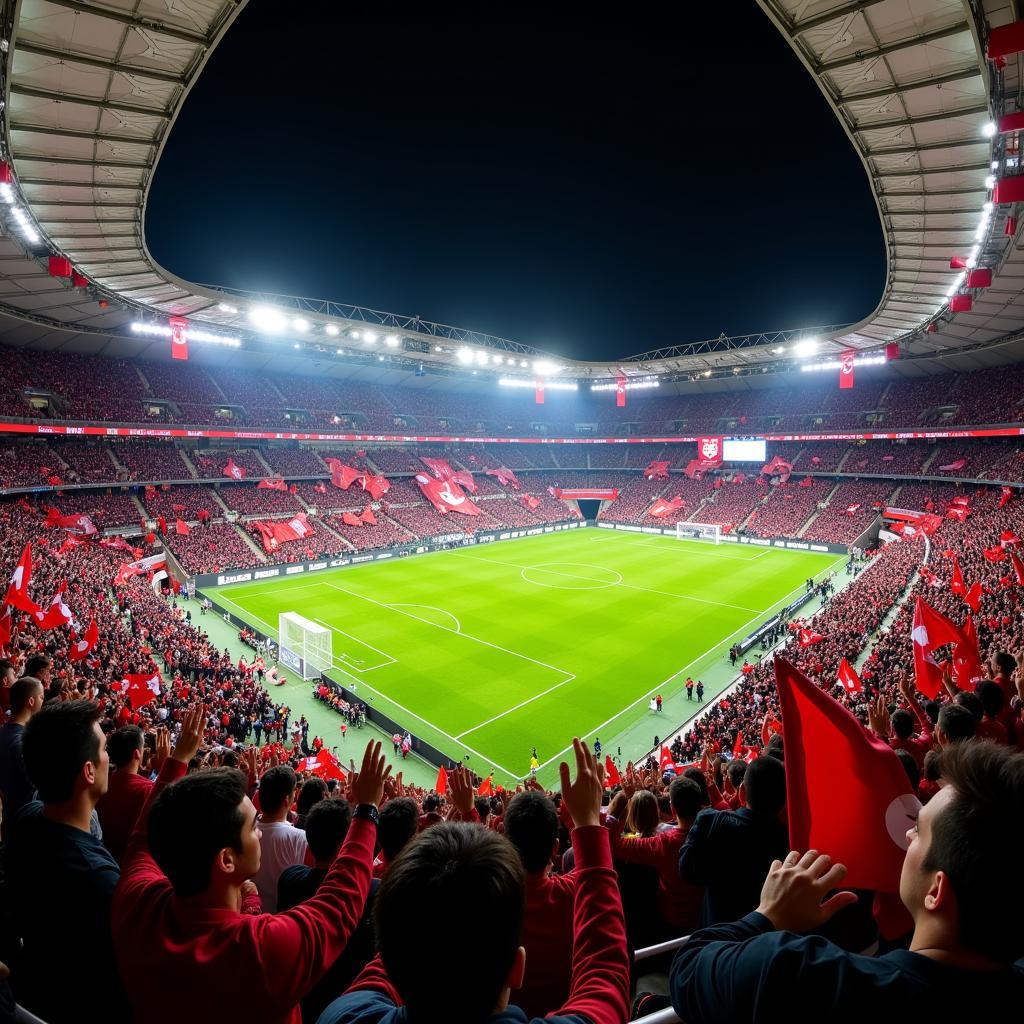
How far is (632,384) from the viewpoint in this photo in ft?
223

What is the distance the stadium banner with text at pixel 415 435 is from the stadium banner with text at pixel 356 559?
1286 cm

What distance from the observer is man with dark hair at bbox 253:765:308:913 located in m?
4.50

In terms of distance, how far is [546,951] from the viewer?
287 centimetres

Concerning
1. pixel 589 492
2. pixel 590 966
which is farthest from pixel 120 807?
pixel 589 492

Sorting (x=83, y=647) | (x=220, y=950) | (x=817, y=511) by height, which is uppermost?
(x=220, y=950)

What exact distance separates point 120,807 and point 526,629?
25.8m

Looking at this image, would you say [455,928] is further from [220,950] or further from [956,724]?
[956,724]

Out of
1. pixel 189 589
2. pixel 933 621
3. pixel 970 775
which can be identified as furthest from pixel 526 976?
pixel 189 589

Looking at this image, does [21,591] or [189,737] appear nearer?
[189,737]

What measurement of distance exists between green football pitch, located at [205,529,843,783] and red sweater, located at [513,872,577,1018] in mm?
15123

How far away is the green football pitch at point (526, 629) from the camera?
20438 millimetres

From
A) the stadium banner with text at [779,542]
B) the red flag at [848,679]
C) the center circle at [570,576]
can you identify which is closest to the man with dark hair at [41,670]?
the red flag at [848,679]

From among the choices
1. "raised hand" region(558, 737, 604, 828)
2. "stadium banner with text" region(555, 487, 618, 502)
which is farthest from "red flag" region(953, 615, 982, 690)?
"stadium banner with text" region(555, 487, 618, 502)

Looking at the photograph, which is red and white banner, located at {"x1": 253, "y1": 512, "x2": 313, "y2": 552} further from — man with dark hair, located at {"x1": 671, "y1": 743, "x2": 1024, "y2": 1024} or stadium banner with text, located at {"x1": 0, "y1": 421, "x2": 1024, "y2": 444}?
man with dark hair, located at {"x1": 671, "y1": 743, "x2": 1024, "y2": 1024}
